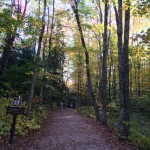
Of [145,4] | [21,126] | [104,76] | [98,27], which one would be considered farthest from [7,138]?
[98,27]

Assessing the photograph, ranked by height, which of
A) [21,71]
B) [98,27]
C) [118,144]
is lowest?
[118,144]

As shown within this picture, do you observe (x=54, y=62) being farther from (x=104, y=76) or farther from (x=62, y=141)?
(x=62, y=141)

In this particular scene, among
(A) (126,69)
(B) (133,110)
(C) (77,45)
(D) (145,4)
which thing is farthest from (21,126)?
(B) (133,110)

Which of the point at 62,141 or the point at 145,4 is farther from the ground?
the point at 145,4

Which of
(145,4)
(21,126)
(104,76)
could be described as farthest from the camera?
(104,76)

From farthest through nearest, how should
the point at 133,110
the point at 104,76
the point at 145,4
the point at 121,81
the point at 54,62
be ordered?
the point at 54,62 → the point at 133,110 → the point at 104,76 → the point at 121,81 → the point at 145,4

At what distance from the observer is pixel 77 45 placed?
84.5ft

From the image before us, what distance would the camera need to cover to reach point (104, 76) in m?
16.9

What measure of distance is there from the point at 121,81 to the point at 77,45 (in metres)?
15.5

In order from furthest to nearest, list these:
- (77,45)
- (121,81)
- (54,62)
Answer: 1. (54,62)
2. (77,45)
3. (121,81)

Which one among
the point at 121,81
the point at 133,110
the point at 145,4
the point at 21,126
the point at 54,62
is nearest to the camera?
the point at 145,4

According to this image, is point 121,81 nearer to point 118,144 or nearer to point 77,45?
point 118,144

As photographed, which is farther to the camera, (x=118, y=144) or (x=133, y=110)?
(x=133, y=110)

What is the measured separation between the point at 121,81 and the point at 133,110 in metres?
18.7
